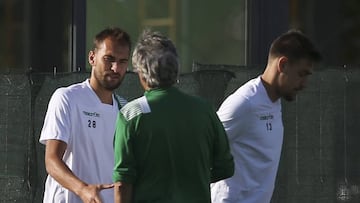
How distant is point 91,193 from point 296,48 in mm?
1469

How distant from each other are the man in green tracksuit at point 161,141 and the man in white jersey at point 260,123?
35.6 inches

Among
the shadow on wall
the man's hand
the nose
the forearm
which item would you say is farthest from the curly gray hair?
the shadow on wall

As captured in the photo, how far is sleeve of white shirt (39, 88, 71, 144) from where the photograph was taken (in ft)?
19.6

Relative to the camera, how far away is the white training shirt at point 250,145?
6.02m

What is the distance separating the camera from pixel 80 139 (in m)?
6.07

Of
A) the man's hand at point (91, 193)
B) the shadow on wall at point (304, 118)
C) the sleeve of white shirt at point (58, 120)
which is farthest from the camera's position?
the shadow on wall at point (304, 118)

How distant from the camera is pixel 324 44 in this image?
15.8 m

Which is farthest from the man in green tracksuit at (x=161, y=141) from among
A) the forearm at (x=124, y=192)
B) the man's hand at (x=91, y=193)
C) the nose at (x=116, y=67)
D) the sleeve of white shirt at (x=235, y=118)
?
the nose at (x=116, y=67)

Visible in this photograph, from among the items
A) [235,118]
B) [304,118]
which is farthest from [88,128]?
[304,118]

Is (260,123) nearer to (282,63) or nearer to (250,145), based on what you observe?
(250,145)

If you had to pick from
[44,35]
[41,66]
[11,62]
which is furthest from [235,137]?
[11,62]

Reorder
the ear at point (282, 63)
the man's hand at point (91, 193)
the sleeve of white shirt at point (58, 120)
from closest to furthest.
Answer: the man's hand at point (91, 193), the sleeve of white shirt at point (58, 120), the ear at point (282, 63)

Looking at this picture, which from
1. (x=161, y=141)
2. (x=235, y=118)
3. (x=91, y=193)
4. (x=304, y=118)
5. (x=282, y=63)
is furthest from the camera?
(x=304, y=118)

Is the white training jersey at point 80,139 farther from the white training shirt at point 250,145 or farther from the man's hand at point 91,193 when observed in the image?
the white training shirt at point 250,145
